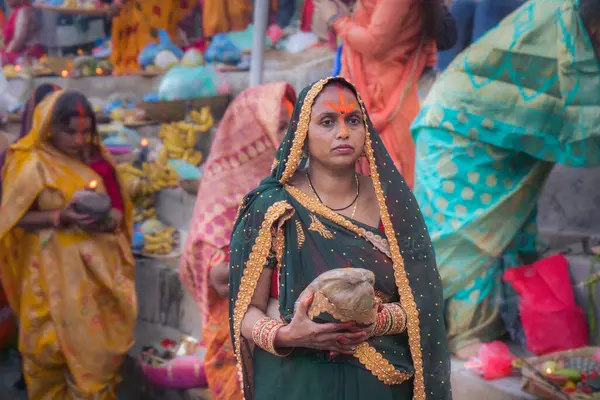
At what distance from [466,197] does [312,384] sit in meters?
1.80

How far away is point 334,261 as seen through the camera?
7.08 feet

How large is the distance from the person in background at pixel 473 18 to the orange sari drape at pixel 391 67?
0.22 m

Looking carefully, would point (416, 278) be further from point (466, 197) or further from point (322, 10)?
point (322, 10)

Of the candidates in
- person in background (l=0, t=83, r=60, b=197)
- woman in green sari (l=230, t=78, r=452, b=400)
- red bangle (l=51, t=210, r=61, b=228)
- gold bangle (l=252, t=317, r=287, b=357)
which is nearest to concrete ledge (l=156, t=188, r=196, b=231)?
person in background (l=0, t=83, r=60, b=197)

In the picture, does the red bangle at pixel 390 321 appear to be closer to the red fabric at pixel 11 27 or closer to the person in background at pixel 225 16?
the person in background at pixel 225 16

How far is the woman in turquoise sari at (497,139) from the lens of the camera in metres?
3.52

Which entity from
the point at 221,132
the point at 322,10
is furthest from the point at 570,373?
the point at 322,10

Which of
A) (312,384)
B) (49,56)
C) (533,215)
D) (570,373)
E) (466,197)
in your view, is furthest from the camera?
(49,56)

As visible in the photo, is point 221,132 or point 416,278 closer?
point 416,278

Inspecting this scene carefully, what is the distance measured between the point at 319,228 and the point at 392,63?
2636 millimetres

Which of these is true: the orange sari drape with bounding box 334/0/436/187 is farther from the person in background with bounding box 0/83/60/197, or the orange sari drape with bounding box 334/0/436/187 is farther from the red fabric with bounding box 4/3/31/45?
the red fabric with bounding box 4/3/31/45

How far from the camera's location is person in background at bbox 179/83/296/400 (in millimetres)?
3682

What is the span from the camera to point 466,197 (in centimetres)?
374

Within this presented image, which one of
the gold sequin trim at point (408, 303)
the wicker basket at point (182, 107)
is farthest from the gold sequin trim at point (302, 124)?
the wicker basket at point (182, 107)
